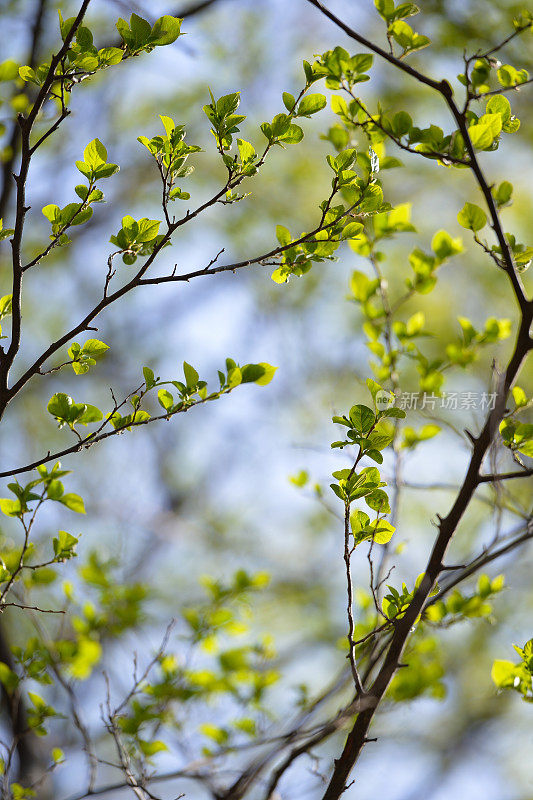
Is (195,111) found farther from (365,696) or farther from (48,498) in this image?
(365,696)

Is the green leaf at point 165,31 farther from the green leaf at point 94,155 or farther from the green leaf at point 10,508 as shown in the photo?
the green leaf at point 10,508

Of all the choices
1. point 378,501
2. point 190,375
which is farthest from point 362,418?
point 190,375

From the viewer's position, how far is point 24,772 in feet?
5.63

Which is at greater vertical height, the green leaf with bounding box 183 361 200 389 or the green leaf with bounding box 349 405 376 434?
the green leaf with bounding box 183 361 200 389

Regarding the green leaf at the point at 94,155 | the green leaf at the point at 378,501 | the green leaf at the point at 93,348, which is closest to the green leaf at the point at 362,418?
the green leaf at the point at 378,501

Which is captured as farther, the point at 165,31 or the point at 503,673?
the point at 503,673

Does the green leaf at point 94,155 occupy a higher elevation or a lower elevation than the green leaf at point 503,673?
higher

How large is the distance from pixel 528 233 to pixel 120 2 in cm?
258

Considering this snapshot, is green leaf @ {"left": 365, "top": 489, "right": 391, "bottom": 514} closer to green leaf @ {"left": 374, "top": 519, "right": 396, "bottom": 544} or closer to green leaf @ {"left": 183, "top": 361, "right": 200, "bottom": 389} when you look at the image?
green leaf @ {"left": 374, "top": 519, "right": 396, "bottom": 544}

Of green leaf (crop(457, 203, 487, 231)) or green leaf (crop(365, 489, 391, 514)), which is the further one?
green leaf (crop(457, 203, 487, 231))

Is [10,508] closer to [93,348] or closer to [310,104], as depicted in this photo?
[93,348]

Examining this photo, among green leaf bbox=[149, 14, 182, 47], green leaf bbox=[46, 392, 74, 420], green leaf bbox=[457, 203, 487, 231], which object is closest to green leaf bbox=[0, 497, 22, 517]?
green leaf bbox=[46, 392, 74, 420]

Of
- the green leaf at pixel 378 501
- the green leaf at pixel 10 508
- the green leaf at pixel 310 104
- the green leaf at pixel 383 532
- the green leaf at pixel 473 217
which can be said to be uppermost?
the green leaf at pixel 310 104

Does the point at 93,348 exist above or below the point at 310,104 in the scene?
below
